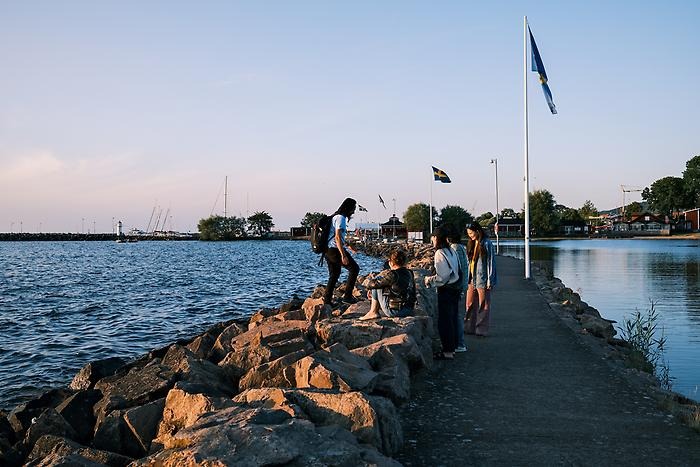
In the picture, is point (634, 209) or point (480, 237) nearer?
point (480, 237)

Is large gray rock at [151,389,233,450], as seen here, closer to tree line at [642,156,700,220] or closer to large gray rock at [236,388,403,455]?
large gray rock at [236,388,403,455]

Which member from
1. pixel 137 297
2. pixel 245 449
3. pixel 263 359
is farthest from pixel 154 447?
pixel 137 297

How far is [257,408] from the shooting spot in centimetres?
483

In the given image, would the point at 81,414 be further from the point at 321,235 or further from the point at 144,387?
the point at 321,235

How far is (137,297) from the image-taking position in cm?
2806

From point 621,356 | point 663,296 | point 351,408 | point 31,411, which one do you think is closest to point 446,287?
point 621,356

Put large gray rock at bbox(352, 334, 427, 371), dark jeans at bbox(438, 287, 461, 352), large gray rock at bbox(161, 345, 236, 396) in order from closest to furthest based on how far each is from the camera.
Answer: large gray rock at bbox(161, 345, 236, 396) → large gray rock at bbox(352, 334, 427, 371) → dark jeans at bbox(438, 287, 461, 352)

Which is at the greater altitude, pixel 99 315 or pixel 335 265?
pixel 335 265

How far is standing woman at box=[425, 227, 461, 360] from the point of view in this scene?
8.94 metres

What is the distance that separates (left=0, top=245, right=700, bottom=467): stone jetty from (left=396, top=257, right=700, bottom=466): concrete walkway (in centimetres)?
2

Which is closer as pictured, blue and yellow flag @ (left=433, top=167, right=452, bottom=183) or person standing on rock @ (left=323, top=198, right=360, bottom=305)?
person standing on rock @ (left=323, top=198, right=360, bottom=305)

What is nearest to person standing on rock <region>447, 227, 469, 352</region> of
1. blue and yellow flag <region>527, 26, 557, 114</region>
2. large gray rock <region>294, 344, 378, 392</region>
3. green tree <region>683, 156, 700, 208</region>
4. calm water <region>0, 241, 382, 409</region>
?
large gray rock <region>294, 344, 378, 392</region>

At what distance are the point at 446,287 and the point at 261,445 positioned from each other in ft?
17.6

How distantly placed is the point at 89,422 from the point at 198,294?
22105 mm
